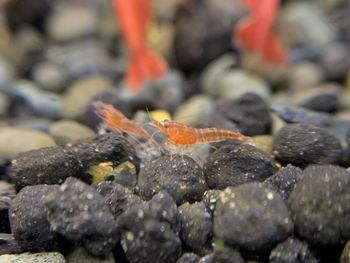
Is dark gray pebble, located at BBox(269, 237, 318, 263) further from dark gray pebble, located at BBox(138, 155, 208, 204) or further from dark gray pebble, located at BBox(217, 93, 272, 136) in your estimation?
dark gray pebble, located at BBox(217, 93, 272, 136)

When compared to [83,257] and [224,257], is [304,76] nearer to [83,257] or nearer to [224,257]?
[224,257]

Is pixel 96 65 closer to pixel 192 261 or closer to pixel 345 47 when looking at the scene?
pixel 345 47

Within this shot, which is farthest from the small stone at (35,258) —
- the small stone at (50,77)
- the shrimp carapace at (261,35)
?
the shrimp carapace at (261,35)

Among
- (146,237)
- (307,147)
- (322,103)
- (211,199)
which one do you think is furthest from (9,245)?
(322,103)

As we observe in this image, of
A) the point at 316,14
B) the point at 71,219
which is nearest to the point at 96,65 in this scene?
the point at 316,14

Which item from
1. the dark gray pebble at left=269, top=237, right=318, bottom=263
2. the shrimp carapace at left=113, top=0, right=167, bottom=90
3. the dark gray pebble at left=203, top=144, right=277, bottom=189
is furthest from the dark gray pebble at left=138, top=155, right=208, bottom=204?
the shrimp carapace at left=113, top=0, right=167, bottom=90

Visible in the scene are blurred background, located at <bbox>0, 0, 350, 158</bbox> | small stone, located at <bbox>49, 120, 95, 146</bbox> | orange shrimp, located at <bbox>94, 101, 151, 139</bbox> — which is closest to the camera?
orange shrimp, located at <bbox>94, 101, 151, 139</bbox>
